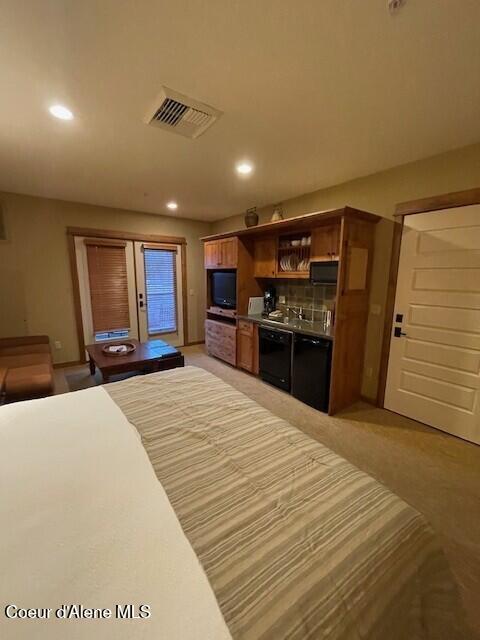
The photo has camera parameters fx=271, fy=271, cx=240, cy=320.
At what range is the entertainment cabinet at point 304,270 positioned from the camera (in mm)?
2783

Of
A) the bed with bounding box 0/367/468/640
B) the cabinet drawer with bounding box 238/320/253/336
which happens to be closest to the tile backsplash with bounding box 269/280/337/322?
the cabinet drawer with bounding box 238/320/253/336

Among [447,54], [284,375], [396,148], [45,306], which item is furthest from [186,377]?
[45,306]

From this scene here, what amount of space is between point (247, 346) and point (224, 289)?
1.09 metres

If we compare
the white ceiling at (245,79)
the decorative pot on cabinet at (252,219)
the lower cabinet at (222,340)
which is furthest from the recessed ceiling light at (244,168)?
the lower cabinet at (222,340)

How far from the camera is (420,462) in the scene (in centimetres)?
222

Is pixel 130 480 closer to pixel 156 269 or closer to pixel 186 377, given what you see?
pixel 186 377

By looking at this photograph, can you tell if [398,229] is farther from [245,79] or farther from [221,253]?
Result: [221,253]

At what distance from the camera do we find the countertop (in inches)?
117

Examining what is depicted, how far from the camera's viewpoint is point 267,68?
1483 mm

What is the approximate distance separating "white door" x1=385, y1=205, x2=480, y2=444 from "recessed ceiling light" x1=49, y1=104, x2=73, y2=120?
303 centimetres

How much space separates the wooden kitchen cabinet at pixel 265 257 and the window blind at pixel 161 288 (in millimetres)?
1875

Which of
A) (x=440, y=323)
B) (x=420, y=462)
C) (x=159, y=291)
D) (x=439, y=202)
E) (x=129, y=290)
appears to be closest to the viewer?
(x=420, y=462)

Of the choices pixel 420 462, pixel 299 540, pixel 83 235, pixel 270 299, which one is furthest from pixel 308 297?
pixel 83 235

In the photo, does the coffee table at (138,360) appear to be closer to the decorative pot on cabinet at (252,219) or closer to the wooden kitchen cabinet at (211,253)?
the wooden kitchen cabinet at (211,253)
